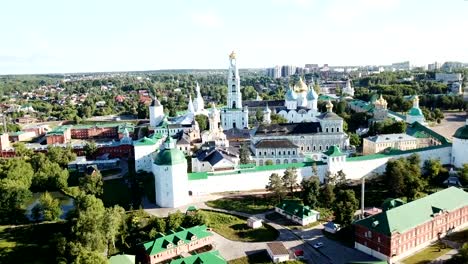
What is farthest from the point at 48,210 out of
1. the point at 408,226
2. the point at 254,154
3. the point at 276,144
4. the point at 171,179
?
the point at 408,226

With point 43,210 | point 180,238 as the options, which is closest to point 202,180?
point 180,238

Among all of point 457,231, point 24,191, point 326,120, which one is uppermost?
point 326,120

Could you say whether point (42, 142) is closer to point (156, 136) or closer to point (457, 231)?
point (156, 136)

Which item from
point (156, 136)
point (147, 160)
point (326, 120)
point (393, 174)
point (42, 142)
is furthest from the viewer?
point (42, 142)

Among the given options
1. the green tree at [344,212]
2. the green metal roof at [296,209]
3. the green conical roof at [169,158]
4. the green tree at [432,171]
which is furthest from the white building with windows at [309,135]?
the green tree at [344,212]

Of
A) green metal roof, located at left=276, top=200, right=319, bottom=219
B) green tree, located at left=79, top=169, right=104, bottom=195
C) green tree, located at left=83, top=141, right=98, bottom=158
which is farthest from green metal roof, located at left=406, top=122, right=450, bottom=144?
green tree, located at left=83, top=141, right=98, bottom=158

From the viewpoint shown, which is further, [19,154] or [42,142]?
[42,142]

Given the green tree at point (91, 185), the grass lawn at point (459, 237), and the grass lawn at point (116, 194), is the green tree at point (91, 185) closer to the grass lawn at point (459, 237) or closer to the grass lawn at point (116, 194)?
the grass lawn at point (116, 194)

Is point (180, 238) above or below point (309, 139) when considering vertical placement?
below
